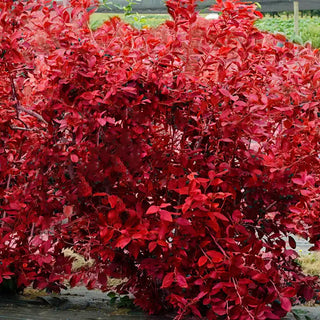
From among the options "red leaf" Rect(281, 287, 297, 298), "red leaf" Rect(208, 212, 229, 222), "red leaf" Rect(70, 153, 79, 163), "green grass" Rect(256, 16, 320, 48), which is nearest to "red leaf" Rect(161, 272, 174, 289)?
"red leaf" Rect(208, 212, 229, 222)

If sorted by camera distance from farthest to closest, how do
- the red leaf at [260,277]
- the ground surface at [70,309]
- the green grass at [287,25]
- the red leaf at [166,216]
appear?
the green grass at [287,25]
the ground surface at [70,309]
the red leaf at [260,277]
the red leaf at [166,216]

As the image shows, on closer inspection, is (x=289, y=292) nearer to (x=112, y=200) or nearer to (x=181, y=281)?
(x=181, y=281)

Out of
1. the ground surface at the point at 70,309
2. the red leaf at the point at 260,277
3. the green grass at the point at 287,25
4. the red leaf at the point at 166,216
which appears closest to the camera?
the red leaf at the point at 166,216

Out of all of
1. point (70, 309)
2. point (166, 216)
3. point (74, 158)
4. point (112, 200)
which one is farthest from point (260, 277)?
point (70, 309)

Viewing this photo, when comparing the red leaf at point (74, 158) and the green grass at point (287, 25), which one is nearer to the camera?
the red leaf at point (74, 158)

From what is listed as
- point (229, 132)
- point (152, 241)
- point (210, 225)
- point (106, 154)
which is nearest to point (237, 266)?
point (210, 225)

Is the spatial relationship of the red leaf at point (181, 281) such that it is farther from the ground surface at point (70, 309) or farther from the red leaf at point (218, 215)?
the ground surface at point (70, 309)

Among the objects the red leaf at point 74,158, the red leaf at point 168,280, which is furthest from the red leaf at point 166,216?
the red leaf at point 74,158

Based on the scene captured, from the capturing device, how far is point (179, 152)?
2.76 metres

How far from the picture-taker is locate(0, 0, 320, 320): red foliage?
102 inches

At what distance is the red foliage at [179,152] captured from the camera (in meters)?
2.58

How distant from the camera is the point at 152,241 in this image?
2.64 m

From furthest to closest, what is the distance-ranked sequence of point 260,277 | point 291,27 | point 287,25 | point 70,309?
point 287,25
point 291,27
point 70,309
point 260,277

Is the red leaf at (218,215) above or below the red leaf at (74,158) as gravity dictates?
below
